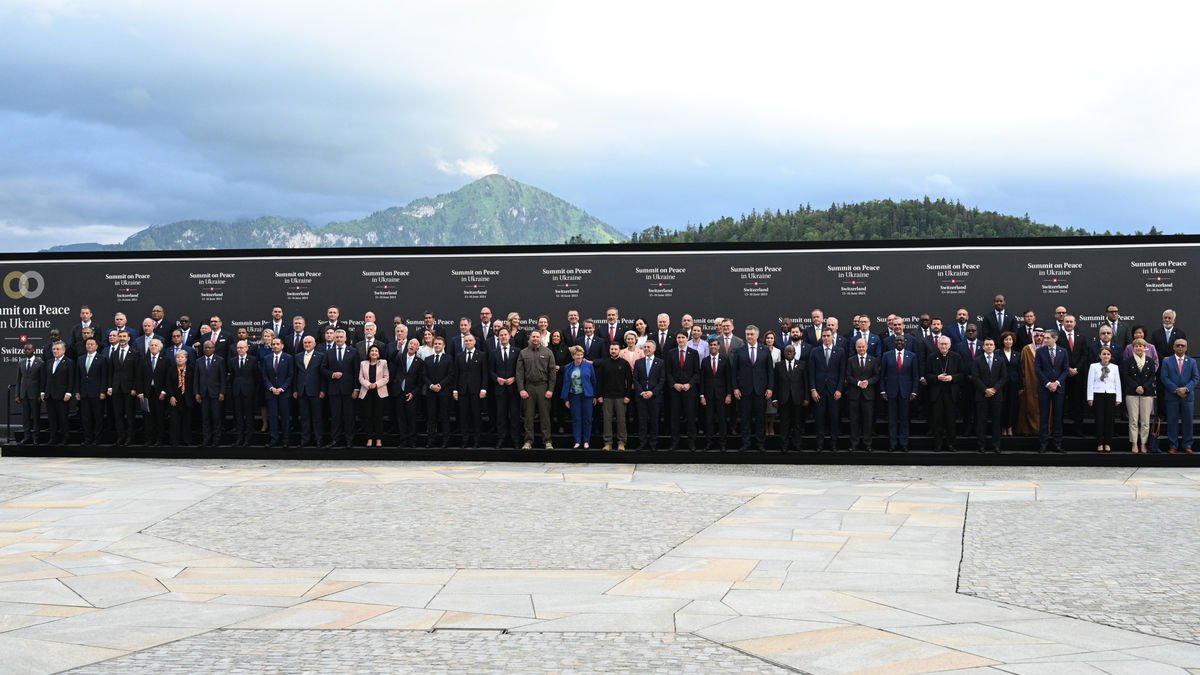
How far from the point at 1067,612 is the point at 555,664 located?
136 inches

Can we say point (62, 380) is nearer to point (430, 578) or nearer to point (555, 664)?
point (430, 578)

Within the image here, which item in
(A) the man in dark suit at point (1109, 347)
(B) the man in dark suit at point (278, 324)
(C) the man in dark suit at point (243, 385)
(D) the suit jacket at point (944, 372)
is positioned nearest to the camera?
(A) the man in dark suit at point (1109, 347)

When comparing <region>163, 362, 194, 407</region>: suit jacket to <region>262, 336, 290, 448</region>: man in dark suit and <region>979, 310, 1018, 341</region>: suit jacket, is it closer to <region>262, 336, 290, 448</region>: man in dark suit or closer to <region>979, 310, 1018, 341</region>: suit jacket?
<region>262, 336, 290, 448</region>: man in dark suit

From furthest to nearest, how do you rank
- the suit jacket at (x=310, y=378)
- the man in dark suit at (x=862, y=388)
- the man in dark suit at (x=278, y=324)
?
1. the man in dark suit at (x=278, y=324)
2. the suit jacket at (x=310, y=378)
3. the man in dark suit at (x=862, y=388)

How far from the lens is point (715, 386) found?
15234 mm

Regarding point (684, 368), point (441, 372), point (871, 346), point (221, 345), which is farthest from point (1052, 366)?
point (221, 345)

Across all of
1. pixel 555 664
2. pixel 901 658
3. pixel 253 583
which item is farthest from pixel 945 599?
pixel 253 583

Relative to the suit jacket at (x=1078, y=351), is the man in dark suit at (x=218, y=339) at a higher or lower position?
higher

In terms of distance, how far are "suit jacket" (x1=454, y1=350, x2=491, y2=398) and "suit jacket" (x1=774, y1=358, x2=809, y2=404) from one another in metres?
4.25

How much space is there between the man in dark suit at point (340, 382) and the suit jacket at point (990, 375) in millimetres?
8799

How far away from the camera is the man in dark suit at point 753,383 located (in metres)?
15.0

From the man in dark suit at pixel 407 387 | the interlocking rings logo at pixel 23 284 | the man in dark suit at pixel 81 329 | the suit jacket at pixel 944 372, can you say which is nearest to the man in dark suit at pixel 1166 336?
the suit jacket at pixel 944 372

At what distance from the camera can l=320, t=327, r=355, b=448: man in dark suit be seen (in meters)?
15.7

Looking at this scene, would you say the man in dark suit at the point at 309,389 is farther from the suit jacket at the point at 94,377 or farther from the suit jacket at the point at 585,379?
the suit jacket at the point at 585,379
